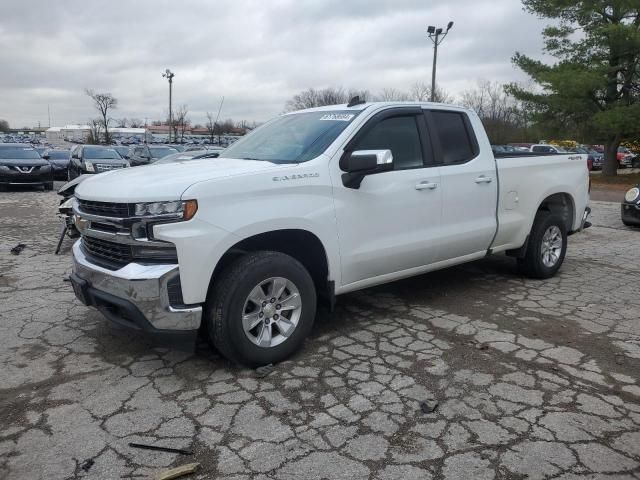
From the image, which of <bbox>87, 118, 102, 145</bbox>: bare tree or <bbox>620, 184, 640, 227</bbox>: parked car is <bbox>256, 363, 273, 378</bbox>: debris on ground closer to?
<bbox>620, 184, 640, 227</bbox>: parked car

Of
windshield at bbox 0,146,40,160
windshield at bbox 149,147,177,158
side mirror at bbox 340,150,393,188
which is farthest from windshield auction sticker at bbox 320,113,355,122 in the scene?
windshield at bbox 0,146,40,160

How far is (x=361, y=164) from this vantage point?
4070mm

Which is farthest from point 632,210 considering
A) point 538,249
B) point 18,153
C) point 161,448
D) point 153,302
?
point 18,153

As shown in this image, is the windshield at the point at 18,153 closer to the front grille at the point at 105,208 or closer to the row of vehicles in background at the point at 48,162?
the row of vehicles in background at the point at 48,162

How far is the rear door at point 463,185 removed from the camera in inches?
199

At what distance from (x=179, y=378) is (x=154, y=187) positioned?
136 centimetres

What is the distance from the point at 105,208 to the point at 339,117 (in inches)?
81.3

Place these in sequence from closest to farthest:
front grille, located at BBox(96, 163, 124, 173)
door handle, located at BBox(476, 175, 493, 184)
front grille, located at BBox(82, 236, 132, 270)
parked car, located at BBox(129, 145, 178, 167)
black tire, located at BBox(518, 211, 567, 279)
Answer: front grille, located at BBox(82, 236, 132, 270), door handle, located at BBox(476, 175, 493, 184), black tire, located at BBox(518, 211, 567, 279), front grille, located at BBox(96, 163, 124, 173), parked car, located at BBox(129, 145, 178, 167)

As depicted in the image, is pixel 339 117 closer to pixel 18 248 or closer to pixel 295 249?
pixel 295 249

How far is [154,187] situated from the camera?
353 cm

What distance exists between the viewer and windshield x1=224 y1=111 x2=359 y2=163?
14.3ft

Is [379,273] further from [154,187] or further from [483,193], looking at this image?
[154,187]

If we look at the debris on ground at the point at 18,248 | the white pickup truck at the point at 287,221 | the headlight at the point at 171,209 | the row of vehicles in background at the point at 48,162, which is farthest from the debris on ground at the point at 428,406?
the row of vehicles in background at the point at 48,162

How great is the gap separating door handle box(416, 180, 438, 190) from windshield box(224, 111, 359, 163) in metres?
0.83
